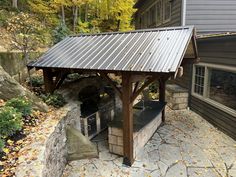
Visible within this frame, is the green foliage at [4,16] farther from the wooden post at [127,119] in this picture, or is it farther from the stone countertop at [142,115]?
the wooden post at [127,119]

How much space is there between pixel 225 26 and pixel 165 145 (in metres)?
6.74

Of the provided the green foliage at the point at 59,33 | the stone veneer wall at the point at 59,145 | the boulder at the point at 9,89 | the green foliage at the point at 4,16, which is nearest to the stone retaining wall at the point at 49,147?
the stone veneer wall at the point at 59,145

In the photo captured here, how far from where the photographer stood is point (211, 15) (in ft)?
28.8

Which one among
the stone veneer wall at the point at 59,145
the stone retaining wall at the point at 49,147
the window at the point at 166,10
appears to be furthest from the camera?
the window at the point at 166,10

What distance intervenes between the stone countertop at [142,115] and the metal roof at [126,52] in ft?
6.12

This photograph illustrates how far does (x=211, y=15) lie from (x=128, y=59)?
21.7 ft

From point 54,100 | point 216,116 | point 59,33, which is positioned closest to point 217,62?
point 216,116

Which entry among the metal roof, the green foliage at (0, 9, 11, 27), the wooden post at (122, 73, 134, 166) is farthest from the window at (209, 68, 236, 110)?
the green foliage at (0, 9, 11, 27)

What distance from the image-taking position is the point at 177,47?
14.0ft

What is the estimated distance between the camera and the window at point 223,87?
7777 mm

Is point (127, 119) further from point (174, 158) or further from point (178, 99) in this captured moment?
point (178, 99)

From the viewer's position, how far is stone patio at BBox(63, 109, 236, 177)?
4550 millimetres

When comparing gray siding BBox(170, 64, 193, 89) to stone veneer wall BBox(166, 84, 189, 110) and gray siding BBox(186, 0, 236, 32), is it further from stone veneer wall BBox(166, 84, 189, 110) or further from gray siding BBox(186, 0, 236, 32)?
gray siding BBox(186, 0, 236, 32)

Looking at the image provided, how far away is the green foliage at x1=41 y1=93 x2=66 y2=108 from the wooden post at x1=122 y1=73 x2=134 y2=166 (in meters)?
2.10
